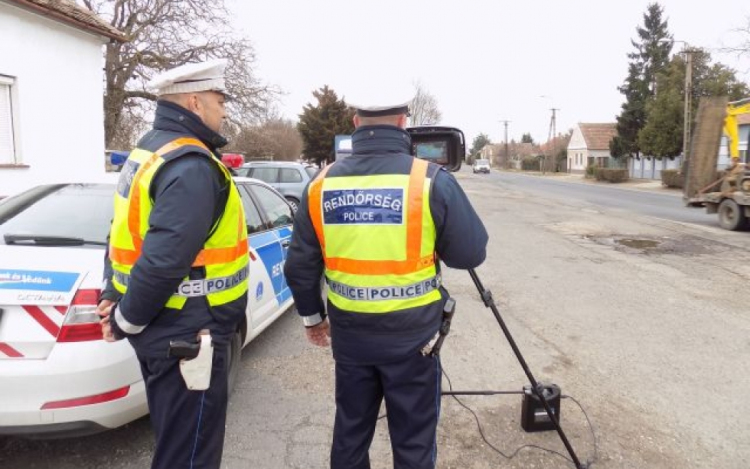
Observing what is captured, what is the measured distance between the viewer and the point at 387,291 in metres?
2.05

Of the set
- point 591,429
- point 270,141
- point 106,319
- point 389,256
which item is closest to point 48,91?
point 106,319

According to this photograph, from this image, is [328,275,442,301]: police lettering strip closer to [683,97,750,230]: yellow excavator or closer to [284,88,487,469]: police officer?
[284,88,487,469]: police officer

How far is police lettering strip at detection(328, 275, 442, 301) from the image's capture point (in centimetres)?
205

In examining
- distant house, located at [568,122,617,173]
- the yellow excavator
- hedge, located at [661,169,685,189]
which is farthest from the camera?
distant house, located at [568,122,617,173]

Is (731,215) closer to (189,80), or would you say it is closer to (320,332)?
(320,332)

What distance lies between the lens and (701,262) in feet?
28.1

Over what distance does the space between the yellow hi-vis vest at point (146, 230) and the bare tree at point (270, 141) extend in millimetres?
23875

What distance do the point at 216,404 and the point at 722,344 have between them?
4.63 meters

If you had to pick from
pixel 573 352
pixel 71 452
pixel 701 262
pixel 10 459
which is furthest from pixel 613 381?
pixel 701 262

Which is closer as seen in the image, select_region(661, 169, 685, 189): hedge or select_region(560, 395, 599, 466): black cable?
select_region(560, 395, 599, 466): black cable

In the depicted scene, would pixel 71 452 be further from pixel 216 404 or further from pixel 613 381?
pixel 613 381

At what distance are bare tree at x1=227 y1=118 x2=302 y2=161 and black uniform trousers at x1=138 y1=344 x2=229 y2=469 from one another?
24.1m

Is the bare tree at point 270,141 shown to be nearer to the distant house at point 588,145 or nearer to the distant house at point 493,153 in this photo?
the distant house at point 588,145

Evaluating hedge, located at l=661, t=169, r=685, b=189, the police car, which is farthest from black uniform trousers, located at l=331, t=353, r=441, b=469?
hedge, located at l=661, t=169, r=685, b=189
